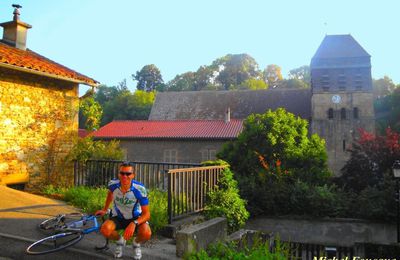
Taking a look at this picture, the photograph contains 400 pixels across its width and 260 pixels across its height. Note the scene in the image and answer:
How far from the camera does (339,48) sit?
32.2 m

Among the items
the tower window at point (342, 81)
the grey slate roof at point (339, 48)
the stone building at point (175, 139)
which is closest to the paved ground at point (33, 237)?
the stone building at point (175, 139)

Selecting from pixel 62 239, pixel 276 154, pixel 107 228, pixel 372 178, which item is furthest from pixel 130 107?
pixel 107 228

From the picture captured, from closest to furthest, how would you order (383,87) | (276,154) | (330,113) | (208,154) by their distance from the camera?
(276,154)
(208,154)
(330,113)
(383,87)

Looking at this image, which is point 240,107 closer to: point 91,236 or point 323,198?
point 323,198

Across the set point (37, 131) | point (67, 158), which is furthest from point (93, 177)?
point (37, 131)

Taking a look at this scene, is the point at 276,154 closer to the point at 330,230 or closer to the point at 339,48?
the point at 330,230

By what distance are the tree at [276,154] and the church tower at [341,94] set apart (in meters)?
15.4

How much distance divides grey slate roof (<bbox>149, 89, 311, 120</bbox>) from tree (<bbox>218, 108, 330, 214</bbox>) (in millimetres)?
18526

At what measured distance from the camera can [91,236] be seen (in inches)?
239

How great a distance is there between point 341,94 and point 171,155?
16207 millimetres

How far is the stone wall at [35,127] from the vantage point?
971cm

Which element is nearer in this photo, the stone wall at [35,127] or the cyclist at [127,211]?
the cyclist at [127,211]

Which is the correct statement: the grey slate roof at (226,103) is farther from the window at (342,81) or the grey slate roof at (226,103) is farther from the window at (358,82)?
the window at (358,82)

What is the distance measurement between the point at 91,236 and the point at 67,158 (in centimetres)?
595
